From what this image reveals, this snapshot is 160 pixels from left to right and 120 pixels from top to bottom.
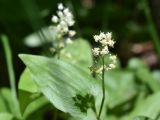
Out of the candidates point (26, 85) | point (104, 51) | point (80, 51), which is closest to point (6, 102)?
point (26, 85)

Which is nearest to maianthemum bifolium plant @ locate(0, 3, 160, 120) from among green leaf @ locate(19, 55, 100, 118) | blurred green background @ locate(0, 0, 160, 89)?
green leaf @ locate(19, 55, 100, 118)

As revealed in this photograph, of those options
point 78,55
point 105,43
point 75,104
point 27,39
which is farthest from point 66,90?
point 27,39

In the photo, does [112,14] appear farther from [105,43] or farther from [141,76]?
[105,43]

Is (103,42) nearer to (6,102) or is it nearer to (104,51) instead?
(104,51)

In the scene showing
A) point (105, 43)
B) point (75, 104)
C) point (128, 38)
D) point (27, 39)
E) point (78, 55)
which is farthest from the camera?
point (128, 38)

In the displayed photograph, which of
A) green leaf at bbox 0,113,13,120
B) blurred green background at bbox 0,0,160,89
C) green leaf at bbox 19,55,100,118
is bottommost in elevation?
green leaf at bbox 0,113,13,120

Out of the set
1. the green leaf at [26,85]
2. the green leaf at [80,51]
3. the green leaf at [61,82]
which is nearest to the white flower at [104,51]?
the green leaf at [61,82]

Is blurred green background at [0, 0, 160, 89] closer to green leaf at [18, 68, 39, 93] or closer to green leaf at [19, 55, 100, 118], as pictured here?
green leaf at [18, 68, 39, 93]

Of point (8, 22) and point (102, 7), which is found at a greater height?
point (102, 7)
